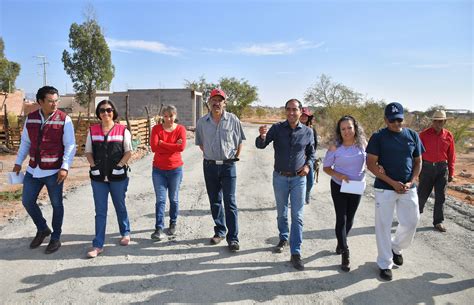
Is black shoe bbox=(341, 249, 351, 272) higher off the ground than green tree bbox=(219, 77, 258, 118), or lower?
lower

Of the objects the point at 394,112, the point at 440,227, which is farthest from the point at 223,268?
the point at 440,227

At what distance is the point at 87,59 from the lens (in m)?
26.1

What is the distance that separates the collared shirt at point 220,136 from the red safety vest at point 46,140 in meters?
1.70

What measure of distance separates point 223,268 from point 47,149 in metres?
2.48

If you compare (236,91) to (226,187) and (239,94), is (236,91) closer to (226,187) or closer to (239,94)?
(239,94)

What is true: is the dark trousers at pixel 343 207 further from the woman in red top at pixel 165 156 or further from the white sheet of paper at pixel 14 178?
the white sheet of paper at pixel 14 178

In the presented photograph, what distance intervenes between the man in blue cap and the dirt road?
1.43 ft

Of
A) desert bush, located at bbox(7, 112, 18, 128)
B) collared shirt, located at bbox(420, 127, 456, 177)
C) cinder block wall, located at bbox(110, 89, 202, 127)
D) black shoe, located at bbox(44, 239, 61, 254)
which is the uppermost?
cinder block wall, located at bbox(110, 89, 202, 127)

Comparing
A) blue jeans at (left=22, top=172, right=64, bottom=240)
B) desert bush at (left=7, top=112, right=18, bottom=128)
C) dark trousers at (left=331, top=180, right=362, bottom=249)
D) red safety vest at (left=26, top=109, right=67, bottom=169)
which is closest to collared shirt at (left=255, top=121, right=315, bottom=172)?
A: dark trousers at (left=331, top=180, right=362, bottom=249)

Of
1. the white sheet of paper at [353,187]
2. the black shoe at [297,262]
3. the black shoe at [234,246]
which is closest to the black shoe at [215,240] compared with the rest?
the black shoe at [234,246]

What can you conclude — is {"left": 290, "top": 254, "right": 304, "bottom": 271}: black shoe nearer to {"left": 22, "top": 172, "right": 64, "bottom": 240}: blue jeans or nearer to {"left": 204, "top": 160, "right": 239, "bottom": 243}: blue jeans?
{"left": 204, "top": 160, "right": 239, "bottom": 243}: blue jeans

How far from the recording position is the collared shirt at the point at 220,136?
14.0ft

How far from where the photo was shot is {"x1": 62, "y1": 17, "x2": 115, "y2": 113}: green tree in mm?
25859

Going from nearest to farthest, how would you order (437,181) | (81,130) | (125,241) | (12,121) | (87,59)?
(125,241) < (437,181) < (81,130) < (12,121) < (87,59)
